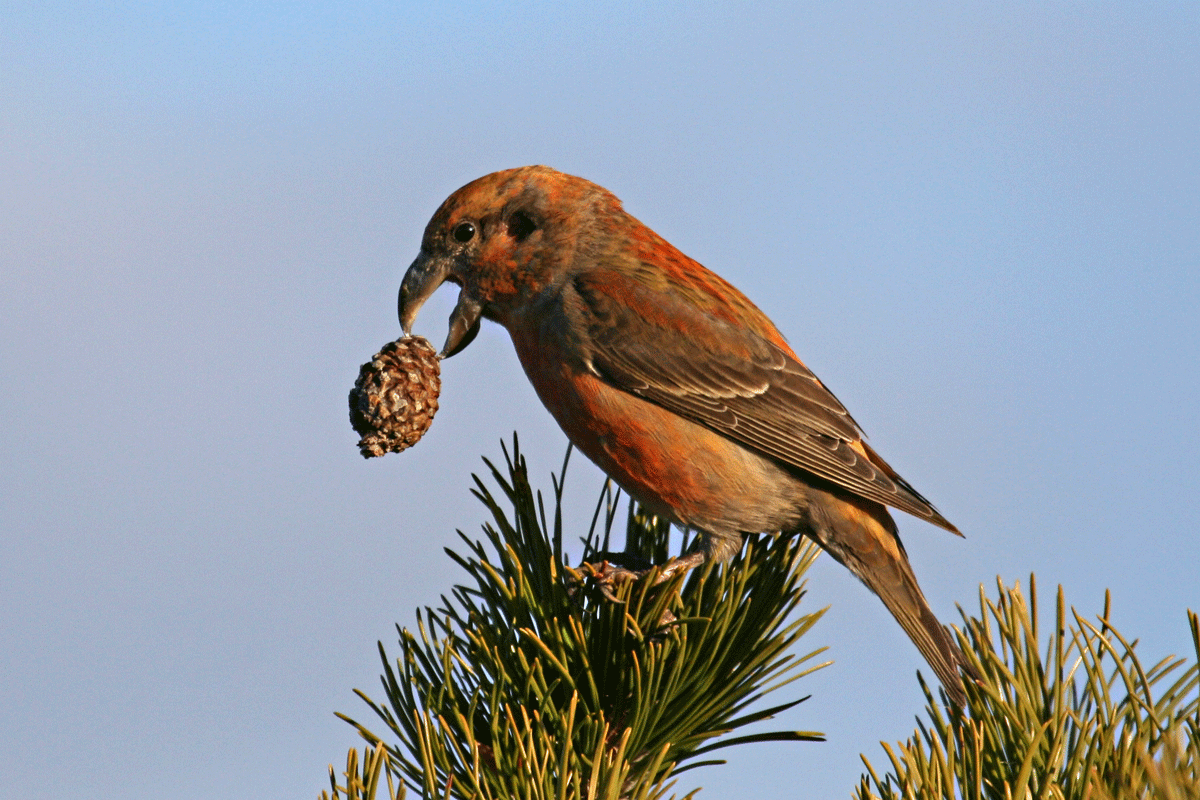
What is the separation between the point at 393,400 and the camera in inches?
114

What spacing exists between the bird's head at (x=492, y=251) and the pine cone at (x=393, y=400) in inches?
31.3

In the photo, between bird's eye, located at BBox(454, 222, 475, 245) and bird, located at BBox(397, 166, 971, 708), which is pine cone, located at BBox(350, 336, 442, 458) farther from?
bird's eye, located at BBox(454, 222, 475, 245)

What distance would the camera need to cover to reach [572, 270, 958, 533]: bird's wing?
3.54 meters

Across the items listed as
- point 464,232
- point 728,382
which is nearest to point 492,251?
point 464,232

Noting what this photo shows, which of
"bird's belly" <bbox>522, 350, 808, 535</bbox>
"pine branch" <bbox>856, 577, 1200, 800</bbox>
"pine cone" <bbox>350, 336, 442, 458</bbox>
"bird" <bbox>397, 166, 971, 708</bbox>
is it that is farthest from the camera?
"bird" <bbox>397, 166, 971, 708</bbox>

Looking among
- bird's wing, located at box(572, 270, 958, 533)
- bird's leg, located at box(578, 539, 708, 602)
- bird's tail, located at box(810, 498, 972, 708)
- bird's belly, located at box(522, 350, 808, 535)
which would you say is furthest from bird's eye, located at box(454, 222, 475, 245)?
bird's tail, located at box(810, 498, 972, 708)

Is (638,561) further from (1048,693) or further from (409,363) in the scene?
(1048,693)

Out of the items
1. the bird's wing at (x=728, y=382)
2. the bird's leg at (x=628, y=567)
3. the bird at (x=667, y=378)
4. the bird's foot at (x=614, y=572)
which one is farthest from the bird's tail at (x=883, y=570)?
the bird's foot at (x=614, y=572)

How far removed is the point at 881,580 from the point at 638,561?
0.97 m

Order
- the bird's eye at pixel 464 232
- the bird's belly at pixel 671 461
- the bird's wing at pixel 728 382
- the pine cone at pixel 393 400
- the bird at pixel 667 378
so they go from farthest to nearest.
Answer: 1. the bird's eye at pixel 464 232
2. the bird's wing at pixel 728 382
3. the bird at pixel 667 378
4. the bird's belly at pixel 671 461
5. the pine cone at pixel 393 400

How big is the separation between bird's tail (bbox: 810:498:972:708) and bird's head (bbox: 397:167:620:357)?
1.37 meters

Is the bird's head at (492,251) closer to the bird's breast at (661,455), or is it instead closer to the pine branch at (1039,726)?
the bird's breast at (661,455)

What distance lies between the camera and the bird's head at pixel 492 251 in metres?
3.81

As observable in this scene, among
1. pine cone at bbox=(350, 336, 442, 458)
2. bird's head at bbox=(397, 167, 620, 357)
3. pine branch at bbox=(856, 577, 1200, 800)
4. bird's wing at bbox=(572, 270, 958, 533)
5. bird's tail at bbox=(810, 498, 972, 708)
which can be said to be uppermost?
bird's head at bbox=(397, 167, 620, 357)
